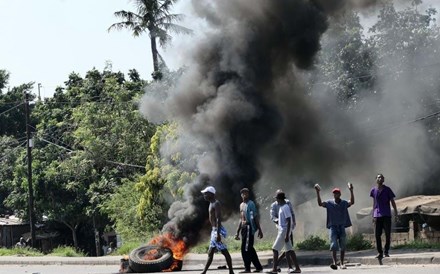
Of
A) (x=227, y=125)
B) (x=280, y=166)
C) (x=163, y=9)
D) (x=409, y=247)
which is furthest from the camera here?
(x=163, y=9)

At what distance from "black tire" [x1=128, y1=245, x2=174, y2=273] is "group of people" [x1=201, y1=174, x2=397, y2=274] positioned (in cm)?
234

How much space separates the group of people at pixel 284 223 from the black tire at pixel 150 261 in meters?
2.34

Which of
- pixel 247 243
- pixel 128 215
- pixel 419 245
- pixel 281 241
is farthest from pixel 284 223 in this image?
pixel 128 215

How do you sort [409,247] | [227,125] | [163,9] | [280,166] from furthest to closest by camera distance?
[163,9]
[280,166]
[227,125]
[409,247]

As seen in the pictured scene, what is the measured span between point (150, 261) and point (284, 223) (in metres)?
3.98

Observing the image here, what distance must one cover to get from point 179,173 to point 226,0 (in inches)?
375

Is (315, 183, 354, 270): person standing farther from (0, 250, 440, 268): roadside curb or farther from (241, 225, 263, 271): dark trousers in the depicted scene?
(241, 225, 263, 271): dark trousers

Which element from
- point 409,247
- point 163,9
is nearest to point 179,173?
point 409,247

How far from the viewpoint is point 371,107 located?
31188mm

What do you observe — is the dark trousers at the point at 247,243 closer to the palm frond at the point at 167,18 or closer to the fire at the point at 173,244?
the fire at the point at 173,244

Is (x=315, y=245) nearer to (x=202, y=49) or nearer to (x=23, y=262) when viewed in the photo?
(x=202, y=49)

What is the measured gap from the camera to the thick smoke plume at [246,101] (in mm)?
19328

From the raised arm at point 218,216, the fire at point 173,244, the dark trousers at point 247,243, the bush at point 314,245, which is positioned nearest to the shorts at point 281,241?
the dark trousers at point 247,243

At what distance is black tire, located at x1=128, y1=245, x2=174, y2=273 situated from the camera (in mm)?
17156
